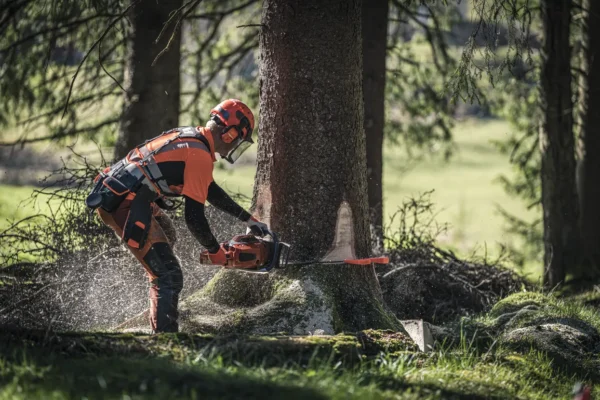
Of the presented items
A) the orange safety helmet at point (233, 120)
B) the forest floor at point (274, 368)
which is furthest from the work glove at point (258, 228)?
the forest floor at point (274, 368)

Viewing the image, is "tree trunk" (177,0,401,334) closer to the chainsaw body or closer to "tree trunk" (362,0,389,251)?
the chainsaw body

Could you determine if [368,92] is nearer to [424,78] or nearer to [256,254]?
[424,78]

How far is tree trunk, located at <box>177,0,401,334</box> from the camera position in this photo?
261 inches

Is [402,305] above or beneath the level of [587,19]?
beneath

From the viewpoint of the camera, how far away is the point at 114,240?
821 centimetres

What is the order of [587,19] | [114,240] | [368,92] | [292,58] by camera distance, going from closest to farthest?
[292,58], [114,240], [368,92], [587,19]

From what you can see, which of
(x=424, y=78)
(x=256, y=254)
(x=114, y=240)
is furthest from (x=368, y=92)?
(x=256, y=254)

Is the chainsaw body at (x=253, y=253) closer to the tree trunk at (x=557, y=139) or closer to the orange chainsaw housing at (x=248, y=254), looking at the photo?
the orange chainsaw housing at (x=248, y=254)

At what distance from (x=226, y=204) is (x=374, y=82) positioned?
187 inches

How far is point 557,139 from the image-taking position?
11211 millimetres

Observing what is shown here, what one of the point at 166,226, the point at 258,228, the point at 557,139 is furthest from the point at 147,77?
the point at 557,139

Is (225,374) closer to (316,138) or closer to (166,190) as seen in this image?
(166,190)

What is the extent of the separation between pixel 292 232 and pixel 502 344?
196cm

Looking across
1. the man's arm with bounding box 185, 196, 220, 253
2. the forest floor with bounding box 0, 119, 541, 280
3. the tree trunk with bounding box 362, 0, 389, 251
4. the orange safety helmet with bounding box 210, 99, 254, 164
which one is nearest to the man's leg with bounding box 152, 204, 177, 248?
the man's arm with bounding box 185, 196, 220, 253
